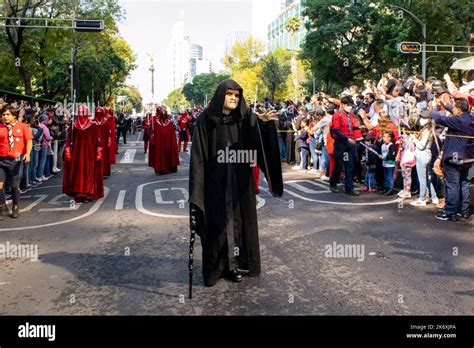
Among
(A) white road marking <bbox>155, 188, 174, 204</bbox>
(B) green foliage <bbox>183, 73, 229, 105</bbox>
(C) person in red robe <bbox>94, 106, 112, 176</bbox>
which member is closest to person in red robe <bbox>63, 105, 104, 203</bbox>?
(A) white road marking <bbox>155, 188, 174, 204</bbox>

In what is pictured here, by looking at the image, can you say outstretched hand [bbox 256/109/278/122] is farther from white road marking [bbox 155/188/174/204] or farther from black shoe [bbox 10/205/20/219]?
black shoe [bbox 10/205/20/219]

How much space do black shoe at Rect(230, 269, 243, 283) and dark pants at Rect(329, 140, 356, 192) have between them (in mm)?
6583

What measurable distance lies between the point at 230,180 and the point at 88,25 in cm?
1916

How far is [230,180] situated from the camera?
5.58m

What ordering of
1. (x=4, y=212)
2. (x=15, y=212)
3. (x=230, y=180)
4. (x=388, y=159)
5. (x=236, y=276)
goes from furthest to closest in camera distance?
1. (x=388, y=159)
2. (x=4, y=212)
3. (x=15, y=212)
4. (x=230, y=180)
5. (x=236, y=276)

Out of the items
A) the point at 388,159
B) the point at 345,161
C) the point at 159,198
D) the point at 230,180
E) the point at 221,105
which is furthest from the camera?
the point at 345,161

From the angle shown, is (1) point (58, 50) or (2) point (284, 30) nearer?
(1) point (58, 50)

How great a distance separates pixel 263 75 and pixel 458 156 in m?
70.3

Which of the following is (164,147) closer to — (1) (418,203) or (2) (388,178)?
(2) (388,178)

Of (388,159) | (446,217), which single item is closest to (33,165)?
(388,159)

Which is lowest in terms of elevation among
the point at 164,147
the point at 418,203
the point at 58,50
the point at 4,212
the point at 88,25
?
the point at 4,212

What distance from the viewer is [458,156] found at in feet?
28.3

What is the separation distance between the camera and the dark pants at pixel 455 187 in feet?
28.7
